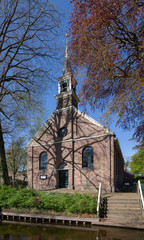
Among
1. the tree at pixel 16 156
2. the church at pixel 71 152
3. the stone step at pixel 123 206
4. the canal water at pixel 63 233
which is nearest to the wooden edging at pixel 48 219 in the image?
the canal water at pixel 63 233

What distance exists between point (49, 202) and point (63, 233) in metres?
2.86

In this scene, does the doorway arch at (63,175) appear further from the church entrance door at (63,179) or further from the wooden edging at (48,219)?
the wooden edging at (48,219)

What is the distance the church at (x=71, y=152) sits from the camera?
58.1ft

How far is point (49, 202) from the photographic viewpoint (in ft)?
33.9

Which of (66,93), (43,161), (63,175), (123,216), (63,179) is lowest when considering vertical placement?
(123,216)

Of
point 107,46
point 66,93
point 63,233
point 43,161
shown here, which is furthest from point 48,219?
point 66,93

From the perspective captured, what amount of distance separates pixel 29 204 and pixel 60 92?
15.9m

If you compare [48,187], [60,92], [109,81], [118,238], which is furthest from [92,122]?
[118,238]

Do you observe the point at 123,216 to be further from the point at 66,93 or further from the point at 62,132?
the point at 66,93

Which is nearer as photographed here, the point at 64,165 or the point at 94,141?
the point at 94,141

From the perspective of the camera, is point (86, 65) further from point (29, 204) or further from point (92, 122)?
point (92, 122)

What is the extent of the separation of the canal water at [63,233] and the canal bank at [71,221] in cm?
34

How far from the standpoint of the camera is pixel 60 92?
2381 centimetres

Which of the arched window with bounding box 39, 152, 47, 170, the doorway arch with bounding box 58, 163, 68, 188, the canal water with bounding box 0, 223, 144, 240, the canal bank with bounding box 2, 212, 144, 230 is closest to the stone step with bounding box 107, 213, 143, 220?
the canal bank with bounding box 2, 212, 144, 230
